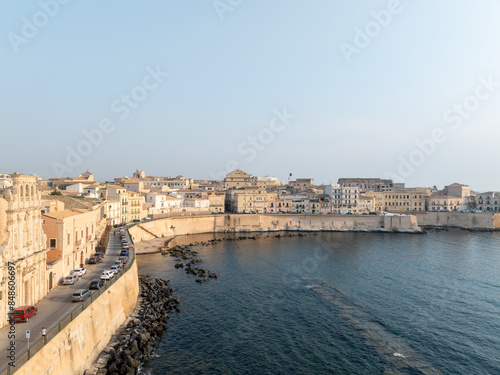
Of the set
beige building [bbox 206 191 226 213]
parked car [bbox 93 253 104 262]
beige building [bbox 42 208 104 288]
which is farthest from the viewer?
beige building [bbox 206 191 226 213]

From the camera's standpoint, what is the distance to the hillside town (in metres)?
22.5

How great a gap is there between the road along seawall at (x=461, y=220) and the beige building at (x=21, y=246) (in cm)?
11151

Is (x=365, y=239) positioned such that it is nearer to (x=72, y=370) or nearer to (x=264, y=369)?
(x=264, y=369)

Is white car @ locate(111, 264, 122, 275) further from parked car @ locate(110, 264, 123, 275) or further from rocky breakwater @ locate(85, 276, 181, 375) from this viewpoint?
rocky breakwater @ locate(85, 276, 181, 375)

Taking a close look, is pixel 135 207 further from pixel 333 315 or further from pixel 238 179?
pixel 238 179

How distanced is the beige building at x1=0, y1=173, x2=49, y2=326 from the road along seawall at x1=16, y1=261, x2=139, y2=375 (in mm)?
4166

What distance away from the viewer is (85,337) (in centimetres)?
2128

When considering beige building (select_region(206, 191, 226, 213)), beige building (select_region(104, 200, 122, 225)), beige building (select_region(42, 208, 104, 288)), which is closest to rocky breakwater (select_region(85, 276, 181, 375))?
beige building (select_region(42, 208, 104, 288))

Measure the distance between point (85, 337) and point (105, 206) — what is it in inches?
1820

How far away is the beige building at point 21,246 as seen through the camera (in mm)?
20125

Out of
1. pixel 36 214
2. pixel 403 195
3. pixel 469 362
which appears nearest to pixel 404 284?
pixel 469 362

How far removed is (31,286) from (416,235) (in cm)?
9155

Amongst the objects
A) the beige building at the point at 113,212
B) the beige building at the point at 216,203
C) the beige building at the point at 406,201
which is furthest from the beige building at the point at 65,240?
the beige building at the point at 406,201

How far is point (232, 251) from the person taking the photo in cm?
6506
